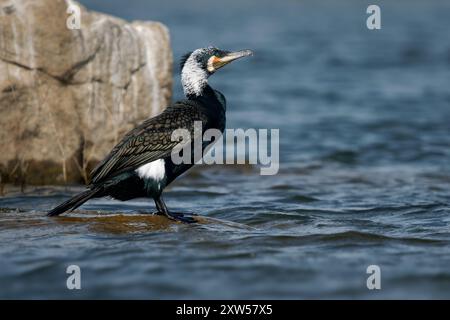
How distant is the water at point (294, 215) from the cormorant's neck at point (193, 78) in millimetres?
1216

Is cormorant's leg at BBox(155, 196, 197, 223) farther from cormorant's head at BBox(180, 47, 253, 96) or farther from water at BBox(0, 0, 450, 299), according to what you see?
cormorant's head at BBox(180, 47, 253, 96)

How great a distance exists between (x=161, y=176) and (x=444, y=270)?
262 cm

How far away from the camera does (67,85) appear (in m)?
9.89

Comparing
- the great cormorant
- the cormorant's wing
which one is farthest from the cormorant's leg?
the cormorant's wing

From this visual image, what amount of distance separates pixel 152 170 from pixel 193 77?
1.06m

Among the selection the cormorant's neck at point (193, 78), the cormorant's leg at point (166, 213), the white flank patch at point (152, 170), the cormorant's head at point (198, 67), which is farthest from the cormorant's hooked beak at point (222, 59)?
the cormorant's leg at point (166, 213)

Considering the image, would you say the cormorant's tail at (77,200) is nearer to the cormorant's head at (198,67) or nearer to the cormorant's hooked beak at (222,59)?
the cormorant's head at (198,67)

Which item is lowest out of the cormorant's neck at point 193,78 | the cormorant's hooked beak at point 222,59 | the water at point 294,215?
the water at point 294,215

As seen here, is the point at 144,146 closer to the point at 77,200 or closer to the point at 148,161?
the point at 148,161

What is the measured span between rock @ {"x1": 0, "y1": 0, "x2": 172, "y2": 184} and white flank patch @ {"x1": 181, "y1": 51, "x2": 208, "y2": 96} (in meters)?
1.82

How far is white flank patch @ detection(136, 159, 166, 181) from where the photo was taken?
7926mm

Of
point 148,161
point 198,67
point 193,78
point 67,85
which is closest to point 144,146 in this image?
point 148,161

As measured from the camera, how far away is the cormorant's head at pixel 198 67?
8469 mm

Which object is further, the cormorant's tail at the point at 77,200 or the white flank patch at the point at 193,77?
the white flank patch at the point at 193,77
